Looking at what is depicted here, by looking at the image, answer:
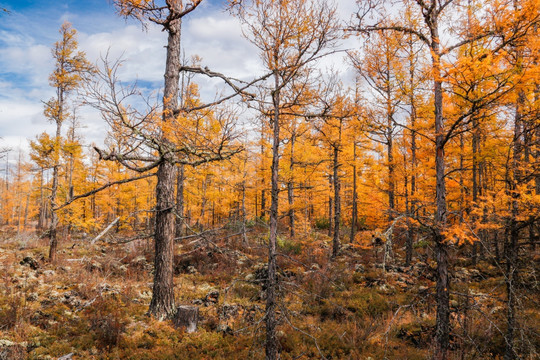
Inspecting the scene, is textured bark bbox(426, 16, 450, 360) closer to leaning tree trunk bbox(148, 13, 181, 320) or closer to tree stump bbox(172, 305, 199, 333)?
tree stump bbox(172, 305, 199, 333)

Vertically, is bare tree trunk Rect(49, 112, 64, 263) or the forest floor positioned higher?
bare tree trunk Rect(49, 112, 64, 263)

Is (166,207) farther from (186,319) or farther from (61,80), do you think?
(61,80)

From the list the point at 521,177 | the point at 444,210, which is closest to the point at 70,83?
the point at 444,210

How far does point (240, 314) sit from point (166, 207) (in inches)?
165

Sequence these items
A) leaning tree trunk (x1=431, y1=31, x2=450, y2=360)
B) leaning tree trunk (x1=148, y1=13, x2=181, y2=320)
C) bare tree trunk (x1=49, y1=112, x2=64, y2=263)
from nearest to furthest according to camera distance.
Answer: leaning tree trunk (x1=431, y1=31, x2=450, y2=360), leaning tree trunk (x1=148, y1=13, x2=181, y2=320), bare tree trunk (x1=49, y1=112, x2=64, y2=263)

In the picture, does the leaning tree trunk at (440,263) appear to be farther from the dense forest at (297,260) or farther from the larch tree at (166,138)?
the larch tree at (166,138)

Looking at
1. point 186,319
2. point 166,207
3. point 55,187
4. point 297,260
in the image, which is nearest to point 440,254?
point 297,260

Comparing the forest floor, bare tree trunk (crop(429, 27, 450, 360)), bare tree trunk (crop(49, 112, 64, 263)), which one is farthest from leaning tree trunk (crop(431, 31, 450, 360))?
bare tree trunk (crop(49, 112, 64, 263))

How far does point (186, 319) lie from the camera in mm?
6711

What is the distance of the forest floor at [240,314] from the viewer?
555cm

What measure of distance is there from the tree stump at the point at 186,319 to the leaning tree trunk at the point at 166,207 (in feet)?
1.19

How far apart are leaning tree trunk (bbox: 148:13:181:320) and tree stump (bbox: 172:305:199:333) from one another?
0.36 meters

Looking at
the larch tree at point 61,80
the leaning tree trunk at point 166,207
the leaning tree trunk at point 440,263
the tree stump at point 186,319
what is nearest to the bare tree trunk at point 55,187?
the larch tree at point 61,80

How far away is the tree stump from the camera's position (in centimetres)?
669
